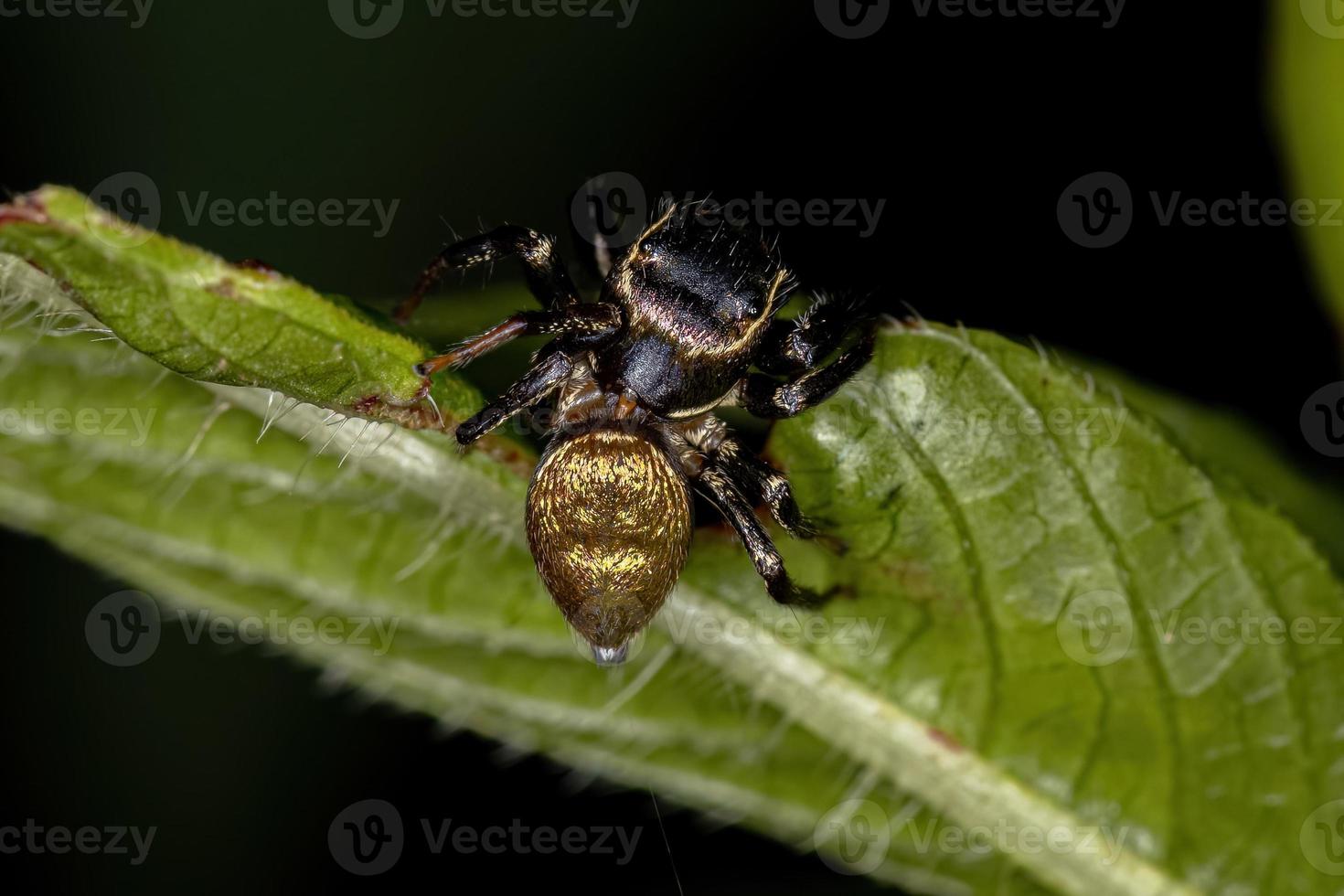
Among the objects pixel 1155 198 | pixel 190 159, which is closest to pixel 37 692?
pixel 190 159

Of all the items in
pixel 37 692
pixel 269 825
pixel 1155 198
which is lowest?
pixel 269 825

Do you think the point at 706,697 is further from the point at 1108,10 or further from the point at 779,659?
the point at 1108,10
